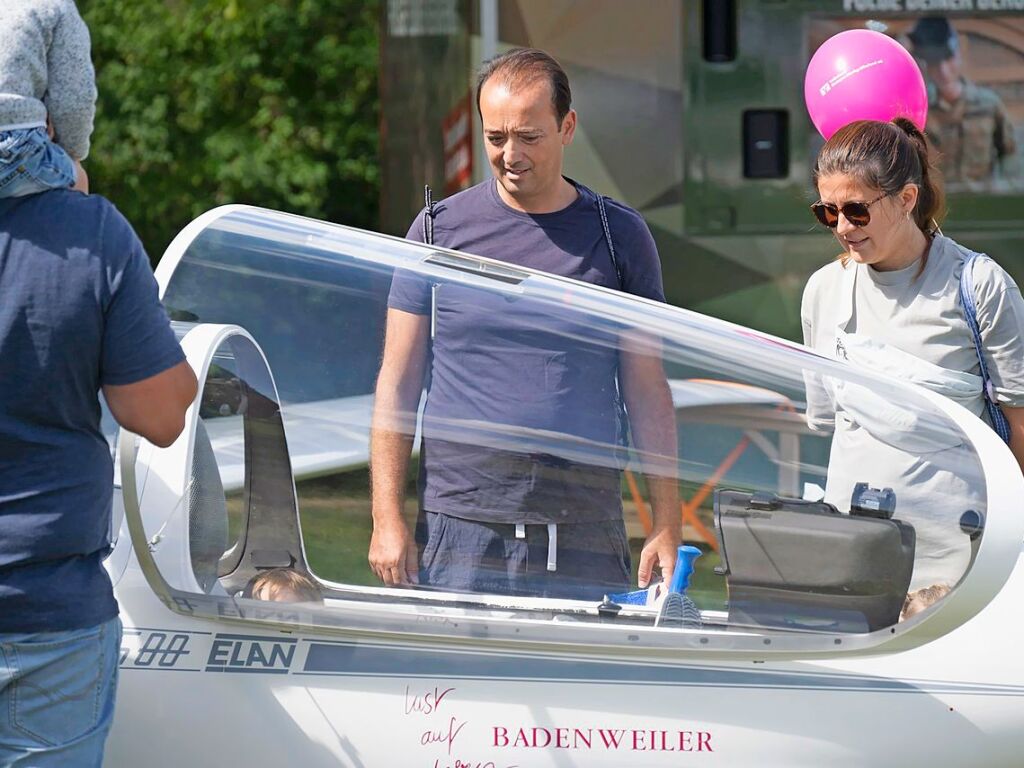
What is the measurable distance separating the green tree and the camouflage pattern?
6434 millimetres

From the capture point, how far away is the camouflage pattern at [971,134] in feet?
15.4

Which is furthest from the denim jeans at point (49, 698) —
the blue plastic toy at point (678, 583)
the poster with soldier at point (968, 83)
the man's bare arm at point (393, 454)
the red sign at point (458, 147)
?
the poster with soldier at point (968, 83)

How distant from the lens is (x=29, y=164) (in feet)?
5.27

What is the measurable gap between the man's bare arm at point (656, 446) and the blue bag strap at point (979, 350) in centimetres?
65

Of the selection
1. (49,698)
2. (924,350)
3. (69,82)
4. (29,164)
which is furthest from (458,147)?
(49,698)

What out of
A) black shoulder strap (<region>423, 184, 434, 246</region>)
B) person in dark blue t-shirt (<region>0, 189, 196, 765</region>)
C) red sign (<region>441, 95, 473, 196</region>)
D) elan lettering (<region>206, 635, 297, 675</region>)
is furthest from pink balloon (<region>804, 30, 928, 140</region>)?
person in dark blue t-shirt (<region>0, 189, 196, 765</region>)

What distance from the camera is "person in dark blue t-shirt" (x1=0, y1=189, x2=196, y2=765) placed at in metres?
1.60

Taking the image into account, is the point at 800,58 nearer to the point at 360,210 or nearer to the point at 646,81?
the point at 646,81

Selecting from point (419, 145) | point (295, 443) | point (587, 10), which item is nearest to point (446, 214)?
point (295, 443)

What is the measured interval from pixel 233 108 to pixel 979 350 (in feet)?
31.2

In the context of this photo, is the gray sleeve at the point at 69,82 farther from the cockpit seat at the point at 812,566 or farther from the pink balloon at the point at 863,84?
the pink balloon at the point at 863,84

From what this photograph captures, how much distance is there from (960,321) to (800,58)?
2.56 meters

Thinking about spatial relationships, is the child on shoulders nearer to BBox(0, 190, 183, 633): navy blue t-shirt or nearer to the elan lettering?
BBox(0, 190, 183, 633): navy blue t-shirt

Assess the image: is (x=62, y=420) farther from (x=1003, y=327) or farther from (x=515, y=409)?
(x=1003, y=327)
